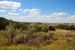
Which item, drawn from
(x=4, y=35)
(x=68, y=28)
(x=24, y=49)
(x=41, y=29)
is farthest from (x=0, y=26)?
(x=24, y=49)

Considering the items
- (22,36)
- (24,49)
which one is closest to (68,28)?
(22,36)

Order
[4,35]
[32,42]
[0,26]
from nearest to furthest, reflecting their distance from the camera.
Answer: [32,42], [4,35], [0,26]

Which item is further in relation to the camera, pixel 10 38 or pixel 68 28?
pixel 68 28

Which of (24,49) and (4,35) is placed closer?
(24,49)

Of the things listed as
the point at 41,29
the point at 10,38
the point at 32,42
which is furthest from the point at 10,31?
the point at 41,29

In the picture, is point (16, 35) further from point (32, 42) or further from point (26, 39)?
point (32, 42)

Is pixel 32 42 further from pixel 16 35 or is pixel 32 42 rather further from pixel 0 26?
pixel 0 26

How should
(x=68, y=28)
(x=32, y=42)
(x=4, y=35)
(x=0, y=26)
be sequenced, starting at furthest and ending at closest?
(x=68, y=28) → (x=0, y=26) → (x=4, y=35) → (x=32, y=42)

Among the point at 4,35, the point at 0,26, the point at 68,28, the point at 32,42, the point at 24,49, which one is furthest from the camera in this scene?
the point at 68,28

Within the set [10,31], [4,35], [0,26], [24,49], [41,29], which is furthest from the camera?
[41,29]

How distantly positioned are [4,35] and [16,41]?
6.06 meters

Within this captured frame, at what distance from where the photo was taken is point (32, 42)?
3744cm

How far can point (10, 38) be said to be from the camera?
39656mm

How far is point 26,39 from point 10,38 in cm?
356
